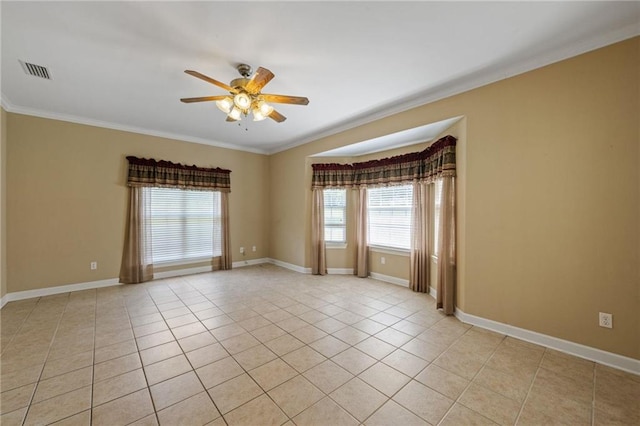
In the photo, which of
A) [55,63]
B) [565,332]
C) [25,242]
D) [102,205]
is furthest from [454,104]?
[25,242]

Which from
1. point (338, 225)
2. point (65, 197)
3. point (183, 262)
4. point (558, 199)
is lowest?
point (183, 262)

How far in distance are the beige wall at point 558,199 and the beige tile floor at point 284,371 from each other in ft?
1.36

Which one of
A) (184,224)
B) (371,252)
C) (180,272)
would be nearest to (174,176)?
(184,224)

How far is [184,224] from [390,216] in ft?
13.7

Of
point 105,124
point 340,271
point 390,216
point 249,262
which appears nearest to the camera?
point 105,124

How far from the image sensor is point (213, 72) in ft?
8.94

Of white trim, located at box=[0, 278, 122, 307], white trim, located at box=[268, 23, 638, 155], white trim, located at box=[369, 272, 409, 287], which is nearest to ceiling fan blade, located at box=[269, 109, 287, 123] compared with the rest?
white trim, located at box=[268, 23, 638, 155]

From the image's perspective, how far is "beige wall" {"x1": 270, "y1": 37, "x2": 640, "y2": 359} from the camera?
6.89ft

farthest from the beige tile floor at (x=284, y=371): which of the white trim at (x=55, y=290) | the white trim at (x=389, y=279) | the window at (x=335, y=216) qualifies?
the window at (x=335, y=216)

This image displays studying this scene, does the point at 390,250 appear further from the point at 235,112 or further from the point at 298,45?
the point at 298,45

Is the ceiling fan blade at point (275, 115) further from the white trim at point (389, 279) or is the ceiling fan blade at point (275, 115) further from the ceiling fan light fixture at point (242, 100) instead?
the white trim at point (389, 279)

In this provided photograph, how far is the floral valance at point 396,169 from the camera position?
3242 mm

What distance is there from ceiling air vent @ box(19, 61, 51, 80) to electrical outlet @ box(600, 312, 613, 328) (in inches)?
234

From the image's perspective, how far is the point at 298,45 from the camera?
2289 millimetres
